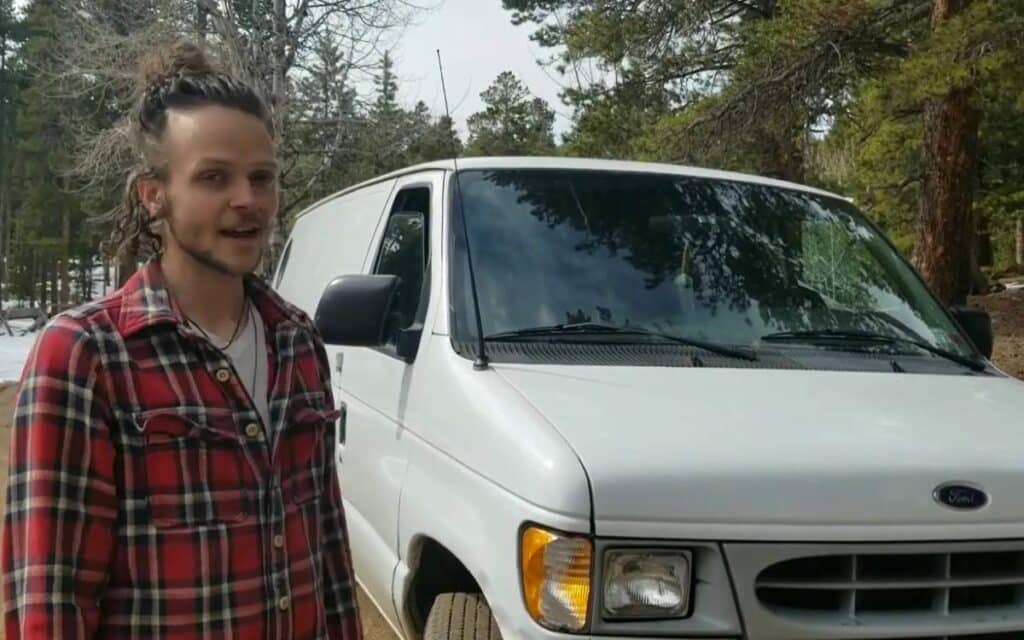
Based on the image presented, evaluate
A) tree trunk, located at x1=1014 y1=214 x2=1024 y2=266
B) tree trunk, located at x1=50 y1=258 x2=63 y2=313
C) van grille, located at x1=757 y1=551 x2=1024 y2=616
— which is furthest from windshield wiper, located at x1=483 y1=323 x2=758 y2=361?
tree trunk, located at x1=50 y1=258 x2=63 y2=313

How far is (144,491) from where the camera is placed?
159 cm

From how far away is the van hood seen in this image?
7.00ft

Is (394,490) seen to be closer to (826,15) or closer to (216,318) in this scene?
(216,318)

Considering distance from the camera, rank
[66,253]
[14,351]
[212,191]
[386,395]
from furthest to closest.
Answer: [66,253], [14,351], [386,395], [212,191]

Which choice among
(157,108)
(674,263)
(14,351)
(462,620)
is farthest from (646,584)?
(14,351)

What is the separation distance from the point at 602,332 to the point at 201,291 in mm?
1552

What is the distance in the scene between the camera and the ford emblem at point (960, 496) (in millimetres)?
2242

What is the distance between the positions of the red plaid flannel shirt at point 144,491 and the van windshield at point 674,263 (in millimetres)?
1361

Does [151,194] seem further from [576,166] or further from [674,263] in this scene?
[576,166]

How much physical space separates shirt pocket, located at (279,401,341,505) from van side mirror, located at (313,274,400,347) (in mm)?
1202

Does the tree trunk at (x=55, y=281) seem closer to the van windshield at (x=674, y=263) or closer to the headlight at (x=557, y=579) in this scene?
the van windshield at (x=674, y=263)

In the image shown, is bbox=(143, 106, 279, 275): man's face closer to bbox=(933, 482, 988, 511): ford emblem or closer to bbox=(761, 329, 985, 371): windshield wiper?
bbox=(933, 482, 988, 511): ford emblem

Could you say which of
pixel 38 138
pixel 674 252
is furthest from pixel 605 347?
pixel 38 138

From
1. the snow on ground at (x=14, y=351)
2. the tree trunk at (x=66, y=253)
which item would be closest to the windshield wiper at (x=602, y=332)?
the snow on ground at (x=14, y=351)
